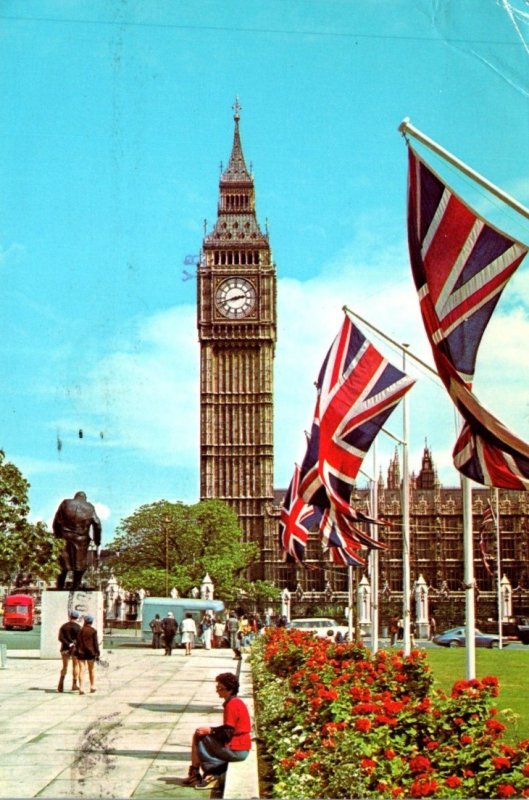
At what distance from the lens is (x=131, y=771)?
36.0 feet

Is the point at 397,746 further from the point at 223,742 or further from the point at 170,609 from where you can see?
the point at 170,609

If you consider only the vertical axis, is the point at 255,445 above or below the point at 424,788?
above

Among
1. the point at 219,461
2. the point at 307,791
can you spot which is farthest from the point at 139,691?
the point at 219,461

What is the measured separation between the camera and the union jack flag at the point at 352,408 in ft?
57.1

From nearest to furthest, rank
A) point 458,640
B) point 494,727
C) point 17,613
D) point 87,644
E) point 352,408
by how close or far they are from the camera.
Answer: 1. point 494,727
2. point 352,408
3. point 87,644
4. point 458,640
5. point 17,613

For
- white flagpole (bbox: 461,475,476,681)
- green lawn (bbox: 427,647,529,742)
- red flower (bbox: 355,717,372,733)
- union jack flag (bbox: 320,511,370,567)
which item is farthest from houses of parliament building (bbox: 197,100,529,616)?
red flower (bbox: 355,717,372,733)

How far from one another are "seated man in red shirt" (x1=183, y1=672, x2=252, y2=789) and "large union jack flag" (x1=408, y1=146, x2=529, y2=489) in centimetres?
281

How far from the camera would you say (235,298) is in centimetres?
10569

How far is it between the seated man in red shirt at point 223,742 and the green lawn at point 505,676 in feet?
7.39

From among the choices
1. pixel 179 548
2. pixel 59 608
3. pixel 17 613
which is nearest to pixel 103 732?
pixel 59 608

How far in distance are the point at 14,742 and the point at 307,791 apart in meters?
5.84

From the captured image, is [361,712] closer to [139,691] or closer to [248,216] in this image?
[139,691]

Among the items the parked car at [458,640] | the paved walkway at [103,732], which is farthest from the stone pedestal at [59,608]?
the parked car at [458,640]

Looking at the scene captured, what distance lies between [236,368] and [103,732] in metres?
92.6
